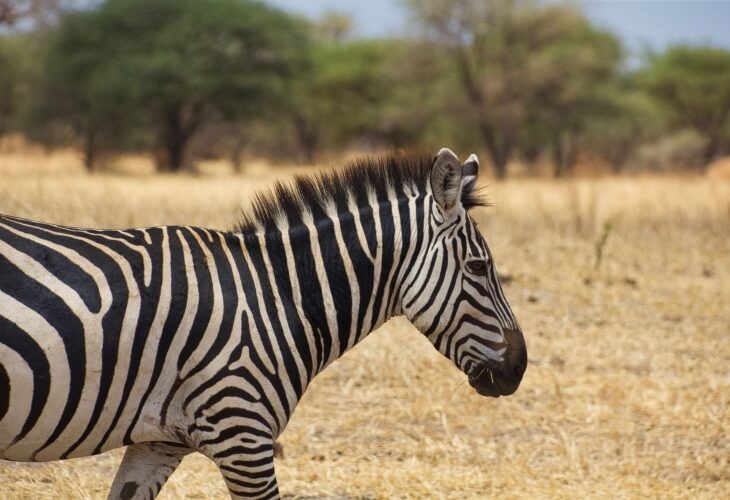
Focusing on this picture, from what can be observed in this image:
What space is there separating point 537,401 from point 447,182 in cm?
330

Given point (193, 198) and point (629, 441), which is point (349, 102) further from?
point (629, 441)

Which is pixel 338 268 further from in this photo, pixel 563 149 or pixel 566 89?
pixel 563 149

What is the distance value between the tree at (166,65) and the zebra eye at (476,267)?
27.2m

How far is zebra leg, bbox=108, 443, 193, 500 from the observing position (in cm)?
327

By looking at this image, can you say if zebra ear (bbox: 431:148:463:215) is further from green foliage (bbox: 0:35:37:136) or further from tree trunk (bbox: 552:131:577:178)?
green foliage (bbox: 0:35:37:136)

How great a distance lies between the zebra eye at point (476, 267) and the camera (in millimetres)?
3348

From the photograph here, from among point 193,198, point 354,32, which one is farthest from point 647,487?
point 354,32

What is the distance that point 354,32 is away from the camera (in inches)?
2557

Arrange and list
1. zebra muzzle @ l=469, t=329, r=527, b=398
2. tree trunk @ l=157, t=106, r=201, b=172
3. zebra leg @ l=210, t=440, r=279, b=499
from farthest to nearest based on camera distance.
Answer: tree trunk @ l=157, t=106, r=201, b=172
zebra muzzle @ l=469, t=329, r=527, b=398
zebra leg @ l=210, t=440, r=279, b=499

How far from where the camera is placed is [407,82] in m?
33.8

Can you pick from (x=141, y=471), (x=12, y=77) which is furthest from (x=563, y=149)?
(x=141, y=471)

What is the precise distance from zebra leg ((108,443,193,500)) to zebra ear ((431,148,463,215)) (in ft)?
4.23

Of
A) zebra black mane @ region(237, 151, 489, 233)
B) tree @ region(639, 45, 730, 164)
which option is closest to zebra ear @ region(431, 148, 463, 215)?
zebra black mane @ region(237, 151, 489, 233)

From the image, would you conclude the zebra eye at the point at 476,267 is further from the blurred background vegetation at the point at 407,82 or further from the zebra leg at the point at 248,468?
the blurred background vegetation at the point at 407,82
